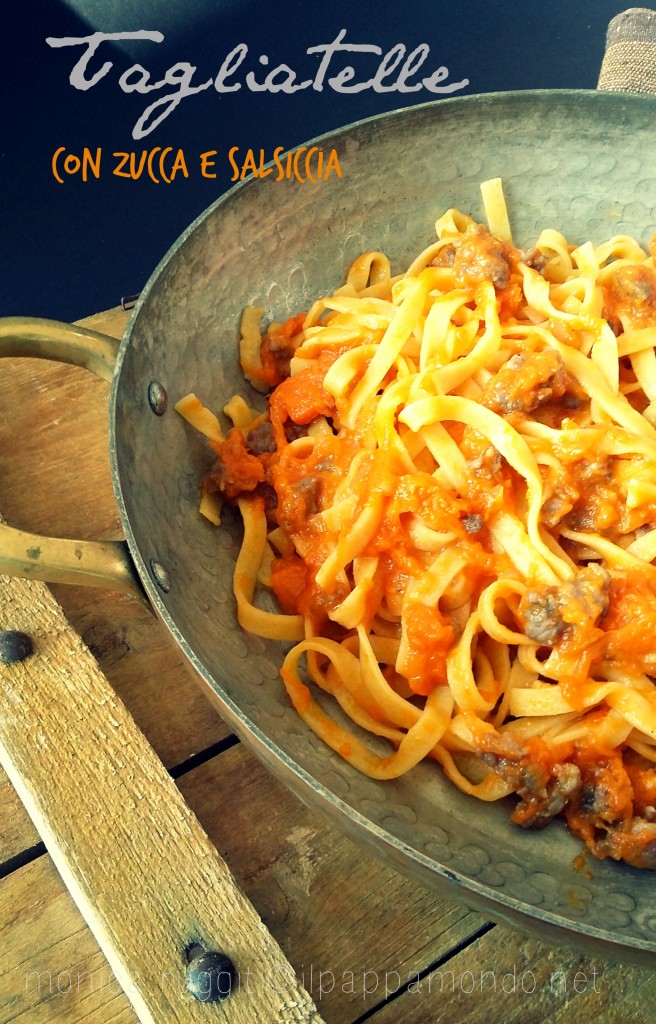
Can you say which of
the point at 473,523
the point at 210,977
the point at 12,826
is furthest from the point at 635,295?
the point at 12,826

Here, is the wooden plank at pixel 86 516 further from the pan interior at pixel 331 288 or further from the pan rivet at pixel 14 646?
the pan interior at pixel 331 288

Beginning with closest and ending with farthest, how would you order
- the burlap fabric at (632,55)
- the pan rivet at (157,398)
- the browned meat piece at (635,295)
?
1. the pan rivet at (157,398)
2. the browned meat piece at (635,295)
3. the burlap fabric at (632,55)

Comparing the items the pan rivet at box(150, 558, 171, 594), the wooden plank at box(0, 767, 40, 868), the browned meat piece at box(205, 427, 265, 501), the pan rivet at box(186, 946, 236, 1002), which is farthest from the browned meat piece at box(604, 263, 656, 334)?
the wooden plank at box(0, 767, 40, 868)

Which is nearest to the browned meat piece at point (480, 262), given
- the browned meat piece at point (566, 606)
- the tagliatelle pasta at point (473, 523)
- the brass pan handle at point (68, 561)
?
the tagliatelle pasta at point (473, 523)

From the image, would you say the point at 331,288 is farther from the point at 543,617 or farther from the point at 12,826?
the point at 12,826

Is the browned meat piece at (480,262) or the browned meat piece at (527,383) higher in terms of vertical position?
the browned meat piece at (480,262)

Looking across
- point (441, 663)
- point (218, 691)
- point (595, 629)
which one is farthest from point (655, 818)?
point (218, 691)

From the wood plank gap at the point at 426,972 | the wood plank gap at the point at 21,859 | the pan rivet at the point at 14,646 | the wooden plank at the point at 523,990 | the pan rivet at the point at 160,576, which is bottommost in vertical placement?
the wooden plank at the point at 523,990

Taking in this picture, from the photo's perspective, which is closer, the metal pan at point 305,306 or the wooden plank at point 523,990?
the metal pan at point 305,306
